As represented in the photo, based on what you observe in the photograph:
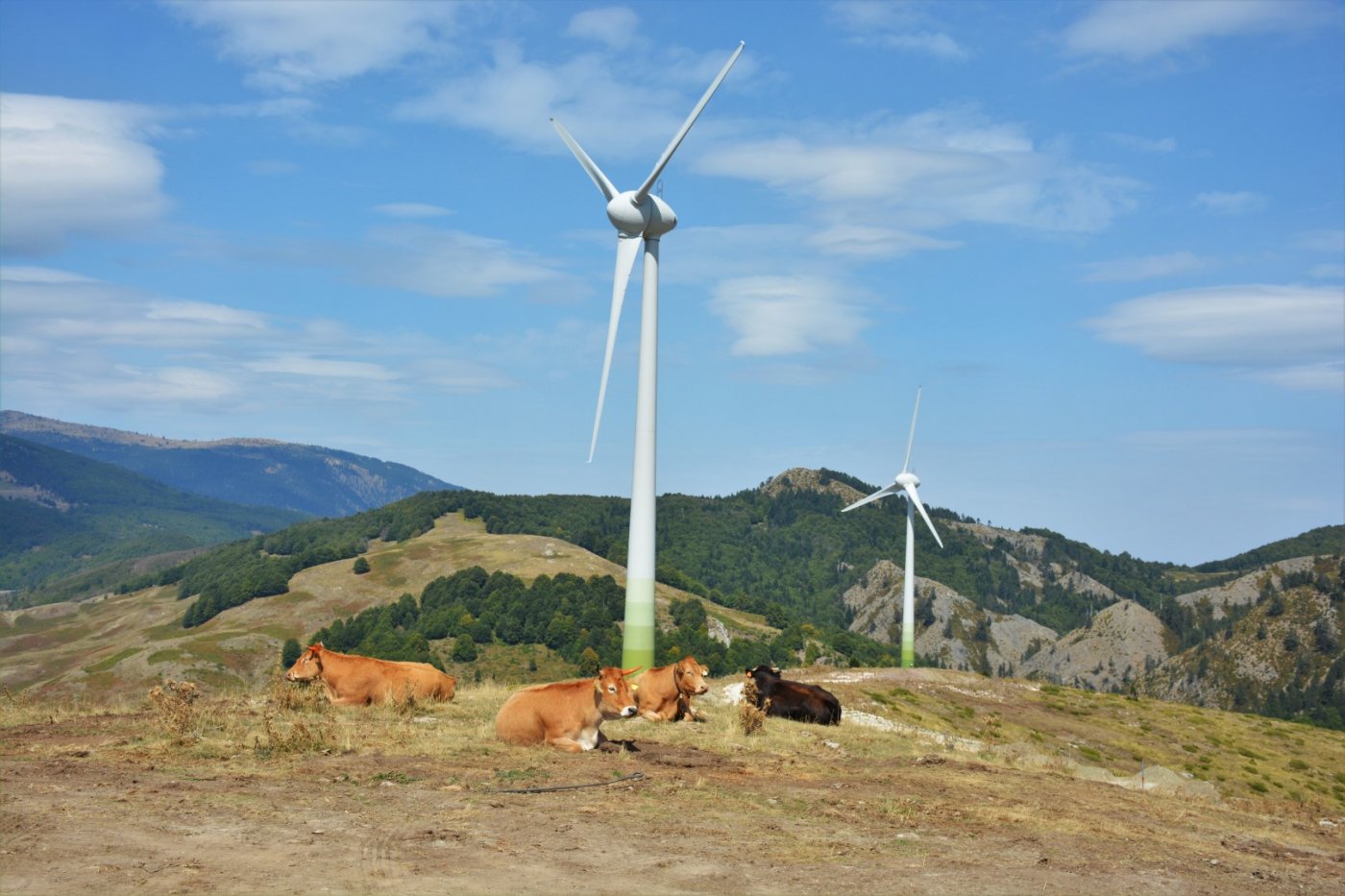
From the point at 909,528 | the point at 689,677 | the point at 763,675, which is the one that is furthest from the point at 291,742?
the point at 909,528

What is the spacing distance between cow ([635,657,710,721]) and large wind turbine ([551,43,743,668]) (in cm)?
438

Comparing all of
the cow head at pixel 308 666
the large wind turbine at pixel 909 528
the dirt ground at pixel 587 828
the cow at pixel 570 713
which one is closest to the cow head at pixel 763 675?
the dirt ground at pixel 587 828

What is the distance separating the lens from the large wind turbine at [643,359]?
113 ft

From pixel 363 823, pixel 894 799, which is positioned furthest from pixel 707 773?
pixel 363 823

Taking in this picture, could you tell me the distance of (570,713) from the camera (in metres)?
22.8

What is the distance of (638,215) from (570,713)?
65.0ft

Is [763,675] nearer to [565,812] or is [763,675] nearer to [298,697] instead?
[298,697]

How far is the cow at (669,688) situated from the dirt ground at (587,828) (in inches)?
184

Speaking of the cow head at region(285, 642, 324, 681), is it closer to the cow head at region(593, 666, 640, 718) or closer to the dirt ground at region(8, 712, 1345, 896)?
the dirt ground at region(8, 712, 1345, 896)

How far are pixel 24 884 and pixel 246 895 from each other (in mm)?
2396

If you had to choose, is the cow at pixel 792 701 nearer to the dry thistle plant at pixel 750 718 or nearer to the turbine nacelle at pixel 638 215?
the dry thistle plant at pixel 750 718

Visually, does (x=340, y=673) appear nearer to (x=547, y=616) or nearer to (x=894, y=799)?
(x=894, y=799)

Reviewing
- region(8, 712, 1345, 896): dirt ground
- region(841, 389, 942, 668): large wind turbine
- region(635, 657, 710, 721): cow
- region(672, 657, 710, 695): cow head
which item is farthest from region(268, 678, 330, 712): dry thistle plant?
region(841, 389, 942, 668): large wind turbine

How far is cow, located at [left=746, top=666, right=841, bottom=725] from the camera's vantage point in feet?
105
